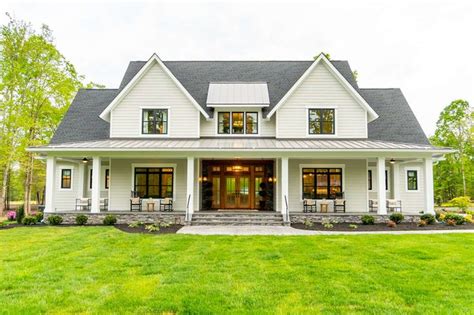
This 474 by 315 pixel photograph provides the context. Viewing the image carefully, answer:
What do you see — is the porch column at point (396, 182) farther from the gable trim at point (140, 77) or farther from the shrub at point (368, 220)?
the gable trim at point (140, 77)

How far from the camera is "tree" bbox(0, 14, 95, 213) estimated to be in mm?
20859

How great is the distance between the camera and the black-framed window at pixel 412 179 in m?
18.1

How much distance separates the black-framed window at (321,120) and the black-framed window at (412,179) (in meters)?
6.11

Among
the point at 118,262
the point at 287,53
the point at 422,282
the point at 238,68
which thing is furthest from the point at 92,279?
the point at 287,53

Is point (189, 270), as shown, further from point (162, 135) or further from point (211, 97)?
point (211, 97)

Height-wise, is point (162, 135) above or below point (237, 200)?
above

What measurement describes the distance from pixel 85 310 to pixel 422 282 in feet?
18.5

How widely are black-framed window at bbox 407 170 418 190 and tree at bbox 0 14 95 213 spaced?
23.7 metres

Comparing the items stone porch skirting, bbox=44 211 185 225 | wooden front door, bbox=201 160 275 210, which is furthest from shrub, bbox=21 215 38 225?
wooden front door, bbox=201 160 275 210

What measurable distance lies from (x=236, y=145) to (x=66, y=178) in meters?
11.0

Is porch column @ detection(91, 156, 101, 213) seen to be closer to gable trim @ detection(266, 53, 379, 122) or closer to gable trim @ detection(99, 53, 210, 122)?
gable trim @ detection(99, 53, 210, 122)

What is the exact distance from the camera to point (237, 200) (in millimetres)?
16750

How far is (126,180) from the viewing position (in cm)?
1616

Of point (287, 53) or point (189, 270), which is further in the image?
point (287, 53)
